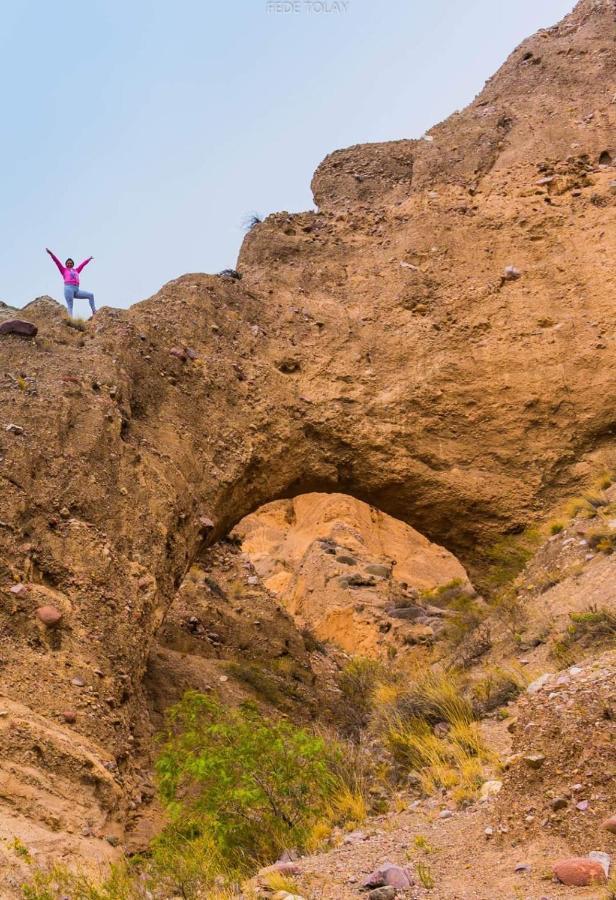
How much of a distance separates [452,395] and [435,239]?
9.32 ft

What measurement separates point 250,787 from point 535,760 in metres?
2.42

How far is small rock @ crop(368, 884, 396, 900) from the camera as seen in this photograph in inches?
185

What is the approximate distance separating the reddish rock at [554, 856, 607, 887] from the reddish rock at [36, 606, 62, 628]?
543 centimetres

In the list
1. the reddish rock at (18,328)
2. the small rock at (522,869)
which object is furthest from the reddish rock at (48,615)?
the small rock at (522,869)

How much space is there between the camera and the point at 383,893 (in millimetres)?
4719

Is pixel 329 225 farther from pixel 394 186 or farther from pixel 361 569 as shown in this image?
pixel 361 569

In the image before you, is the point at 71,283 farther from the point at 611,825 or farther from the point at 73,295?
the point at 611,825

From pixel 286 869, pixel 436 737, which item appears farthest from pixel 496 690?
pixel 286 869

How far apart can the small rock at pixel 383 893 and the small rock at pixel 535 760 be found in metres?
1.06

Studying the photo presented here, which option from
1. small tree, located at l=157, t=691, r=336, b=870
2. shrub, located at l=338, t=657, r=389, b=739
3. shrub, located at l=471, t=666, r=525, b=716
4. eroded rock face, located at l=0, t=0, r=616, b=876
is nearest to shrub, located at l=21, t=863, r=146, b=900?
small tree, located at l=157, t=691, r=336, b=870

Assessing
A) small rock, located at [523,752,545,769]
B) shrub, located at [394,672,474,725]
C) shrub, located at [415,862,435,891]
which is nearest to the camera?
shrub, located at [415,862,435,891]

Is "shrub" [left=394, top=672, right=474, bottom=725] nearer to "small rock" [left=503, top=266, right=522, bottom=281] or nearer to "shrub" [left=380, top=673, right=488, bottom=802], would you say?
"shrub" [left=380, top=673, right=488, bottom=802]

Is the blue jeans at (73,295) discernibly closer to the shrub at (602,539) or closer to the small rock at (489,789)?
the shrub at (602,539)

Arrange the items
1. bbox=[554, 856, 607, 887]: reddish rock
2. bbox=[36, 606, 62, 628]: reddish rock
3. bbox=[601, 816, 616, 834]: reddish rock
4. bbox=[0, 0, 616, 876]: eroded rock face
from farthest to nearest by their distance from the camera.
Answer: bbox=[0, 0, 616, 876]: eroded rock face
bbox=[36, 606, 62, 628]: reddish rock
bbox=[601, 816, 616, 834]: reddish rock
bbox=[554, 856, 607, 887]: reddish rock
